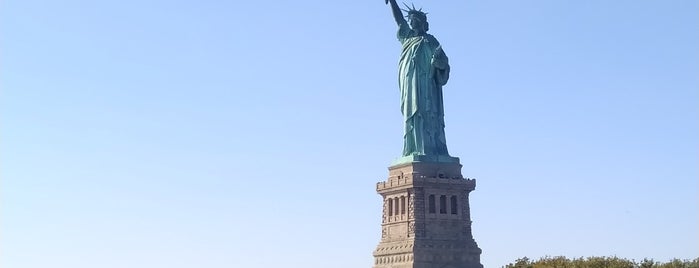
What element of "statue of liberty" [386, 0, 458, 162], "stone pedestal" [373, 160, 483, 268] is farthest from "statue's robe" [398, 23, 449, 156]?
"stone pedestal" [373, 160, 483, 268]

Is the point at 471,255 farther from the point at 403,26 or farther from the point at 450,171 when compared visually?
the point at 403,26

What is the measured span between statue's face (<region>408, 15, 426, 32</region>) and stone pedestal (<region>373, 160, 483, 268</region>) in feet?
37.8

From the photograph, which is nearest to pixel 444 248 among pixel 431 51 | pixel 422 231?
pixel 422 231

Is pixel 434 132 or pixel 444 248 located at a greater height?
pixel 434 132

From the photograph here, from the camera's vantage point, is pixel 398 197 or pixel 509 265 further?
pixel 398 197

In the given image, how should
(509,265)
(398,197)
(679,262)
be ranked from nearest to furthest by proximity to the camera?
1. (679,262)
2. (509,265)
3. (398,197)

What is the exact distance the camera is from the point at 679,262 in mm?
80062

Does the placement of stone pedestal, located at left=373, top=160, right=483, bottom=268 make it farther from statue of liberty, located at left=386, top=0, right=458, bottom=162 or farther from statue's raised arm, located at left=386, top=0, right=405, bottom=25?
statue's raised arm, located at left=386, top=0, right=405, bottom=25

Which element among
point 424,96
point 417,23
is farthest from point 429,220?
point 417,23

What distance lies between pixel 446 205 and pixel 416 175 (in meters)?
3.49

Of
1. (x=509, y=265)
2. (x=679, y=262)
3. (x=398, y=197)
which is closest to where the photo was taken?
(x=679, y=262)

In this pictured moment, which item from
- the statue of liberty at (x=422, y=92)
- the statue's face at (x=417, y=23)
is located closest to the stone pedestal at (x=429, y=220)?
the statue of liberty at (x=422, y=92)

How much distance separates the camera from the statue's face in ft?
328

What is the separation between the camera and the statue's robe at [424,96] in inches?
3858
